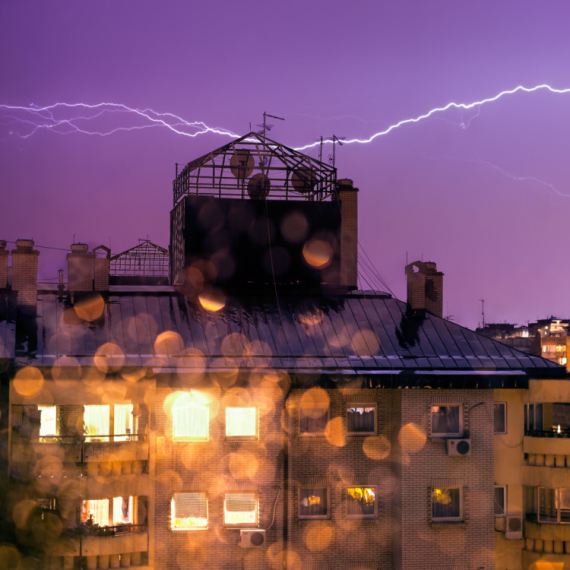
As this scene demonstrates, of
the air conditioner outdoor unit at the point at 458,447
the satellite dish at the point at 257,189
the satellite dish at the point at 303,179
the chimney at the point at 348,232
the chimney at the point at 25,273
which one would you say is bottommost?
the air conditioner outdoor unit at the point at 458,447

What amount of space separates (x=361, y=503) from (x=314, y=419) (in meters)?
3.46

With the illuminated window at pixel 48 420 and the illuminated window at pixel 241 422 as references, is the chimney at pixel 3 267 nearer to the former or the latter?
the illuminated window at pixel 48 420

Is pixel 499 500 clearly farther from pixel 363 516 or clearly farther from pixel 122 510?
pixel 122 510

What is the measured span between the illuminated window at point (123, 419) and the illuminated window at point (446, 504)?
1100 cm

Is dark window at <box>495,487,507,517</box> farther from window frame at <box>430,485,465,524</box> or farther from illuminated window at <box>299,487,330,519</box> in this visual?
illuminated window at <box>299,487,330,519</box>

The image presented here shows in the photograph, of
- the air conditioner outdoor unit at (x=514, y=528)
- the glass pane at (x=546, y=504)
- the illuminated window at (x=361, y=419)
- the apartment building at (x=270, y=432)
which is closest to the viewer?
the apartment building at (x=270, y=432)

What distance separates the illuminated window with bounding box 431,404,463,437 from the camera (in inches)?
1166

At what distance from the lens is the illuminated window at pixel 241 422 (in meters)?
28.9

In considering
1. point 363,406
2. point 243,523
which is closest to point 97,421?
point 243,523

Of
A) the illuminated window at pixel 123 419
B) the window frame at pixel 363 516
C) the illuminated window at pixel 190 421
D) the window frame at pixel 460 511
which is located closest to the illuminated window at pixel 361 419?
the window frame at pixel 363 516

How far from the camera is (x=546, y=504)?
30.5 metres

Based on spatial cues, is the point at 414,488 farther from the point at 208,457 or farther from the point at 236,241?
the point at 236,241

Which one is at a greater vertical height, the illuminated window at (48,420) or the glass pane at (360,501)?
the illuminated window at (48,420)

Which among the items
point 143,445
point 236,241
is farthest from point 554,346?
point 143,445
